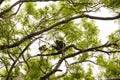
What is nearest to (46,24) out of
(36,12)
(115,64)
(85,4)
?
(36,12)

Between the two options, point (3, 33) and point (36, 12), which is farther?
point (36, 12)

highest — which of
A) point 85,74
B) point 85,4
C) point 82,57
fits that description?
point 85,4

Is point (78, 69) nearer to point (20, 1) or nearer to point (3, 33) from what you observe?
point (3, 33)

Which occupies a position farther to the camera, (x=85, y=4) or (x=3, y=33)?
(x=3, y=33)

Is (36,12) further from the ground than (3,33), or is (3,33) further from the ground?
(36,12)

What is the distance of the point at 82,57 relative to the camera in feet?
28.6

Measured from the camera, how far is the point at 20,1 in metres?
5.09

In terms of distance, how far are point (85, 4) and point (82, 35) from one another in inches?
105

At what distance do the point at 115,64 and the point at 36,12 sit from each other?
10.5 ft

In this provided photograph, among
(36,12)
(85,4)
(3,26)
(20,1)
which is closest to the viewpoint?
(20,1)

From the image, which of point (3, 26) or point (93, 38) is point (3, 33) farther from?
point (93, 38)

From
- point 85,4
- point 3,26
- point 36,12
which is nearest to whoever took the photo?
point 85,4

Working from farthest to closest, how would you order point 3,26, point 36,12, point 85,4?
point 36,12 < point 3,26 < point 85,4

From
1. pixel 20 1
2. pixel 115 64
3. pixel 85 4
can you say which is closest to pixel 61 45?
pixel 85 4
